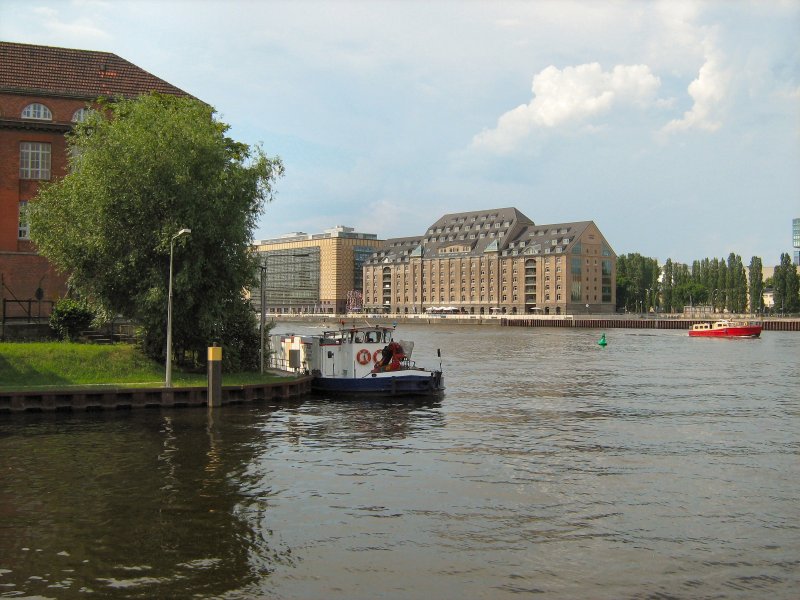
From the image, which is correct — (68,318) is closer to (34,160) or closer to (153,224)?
(153,224)

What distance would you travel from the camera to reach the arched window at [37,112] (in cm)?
6338

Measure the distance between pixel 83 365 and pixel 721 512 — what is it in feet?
119

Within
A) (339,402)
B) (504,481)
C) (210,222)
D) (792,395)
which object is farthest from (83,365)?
(792,395)

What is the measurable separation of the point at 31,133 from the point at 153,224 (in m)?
24.6

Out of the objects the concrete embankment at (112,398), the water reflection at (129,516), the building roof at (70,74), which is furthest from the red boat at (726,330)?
the water reflection at (129,516)

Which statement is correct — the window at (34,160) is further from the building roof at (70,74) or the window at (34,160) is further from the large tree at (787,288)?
the large tree at (787,288)

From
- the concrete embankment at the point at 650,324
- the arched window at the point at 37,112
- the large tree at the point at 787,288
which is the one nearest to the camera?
the arched window at the point at 37,112

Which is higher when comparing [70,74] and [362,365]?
[70,74]

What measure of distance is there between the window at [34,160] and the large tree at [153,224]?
16800 mm

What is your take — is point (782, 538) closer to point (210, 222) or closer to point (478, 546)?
point (478, 546)

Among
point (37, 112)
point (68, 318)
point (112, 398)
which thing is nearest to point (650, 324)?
point (37, 112)

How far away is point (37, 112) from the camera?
209 ft

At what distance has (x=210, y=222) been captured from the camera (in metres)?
45.9

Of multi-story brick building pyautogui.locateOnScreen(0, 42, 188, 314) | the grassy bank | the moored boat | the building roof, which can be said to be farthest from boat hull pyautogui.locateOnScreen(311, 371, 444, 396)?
the building roof
